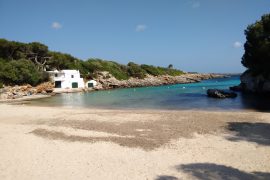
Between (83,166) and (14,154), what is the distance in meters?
3.81

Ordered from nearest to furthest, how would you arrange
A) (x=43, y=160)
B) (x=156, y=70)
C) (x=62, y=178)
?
1. (x=62, y=178)
2. (x=43, y=160)
3. (x=156, y=70)

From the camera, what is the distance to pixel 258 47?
40.4 m

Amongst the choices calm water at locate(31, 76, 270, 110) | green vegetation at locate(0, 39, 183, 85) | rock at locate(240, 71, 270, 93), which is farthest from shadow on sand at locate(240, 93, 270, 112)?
green vegetation at locate(0, 39, 183, 85)

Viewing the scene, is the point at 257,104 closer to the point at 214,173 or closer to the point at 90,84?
the point at 214,173

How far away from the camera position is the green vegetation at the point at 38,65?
63281mm

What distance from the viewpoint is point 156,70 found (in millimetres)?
114562

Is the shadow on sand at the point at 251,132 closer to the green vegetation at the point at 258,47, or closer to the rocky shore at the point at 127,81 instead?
the green vegetation at the point at 258,47

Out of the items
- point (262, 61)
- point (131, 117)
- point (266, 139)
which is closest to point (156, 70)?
point (262, 61)

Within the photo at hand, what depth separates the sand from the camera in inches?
406

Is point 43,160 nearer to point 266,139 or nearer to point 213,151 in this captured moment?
point 213,151

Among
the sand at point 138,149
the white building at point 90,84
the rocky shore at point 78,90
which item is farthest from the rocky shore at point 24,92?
the sand at point 138,149

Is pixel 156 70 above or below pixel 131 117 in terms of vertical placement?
above

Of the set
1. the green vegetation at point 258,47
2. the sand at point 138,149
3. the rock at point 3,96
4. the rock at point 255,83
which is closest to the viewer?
the sand at point 138,149

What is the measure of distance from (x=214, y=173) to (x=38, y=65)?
234 feet
